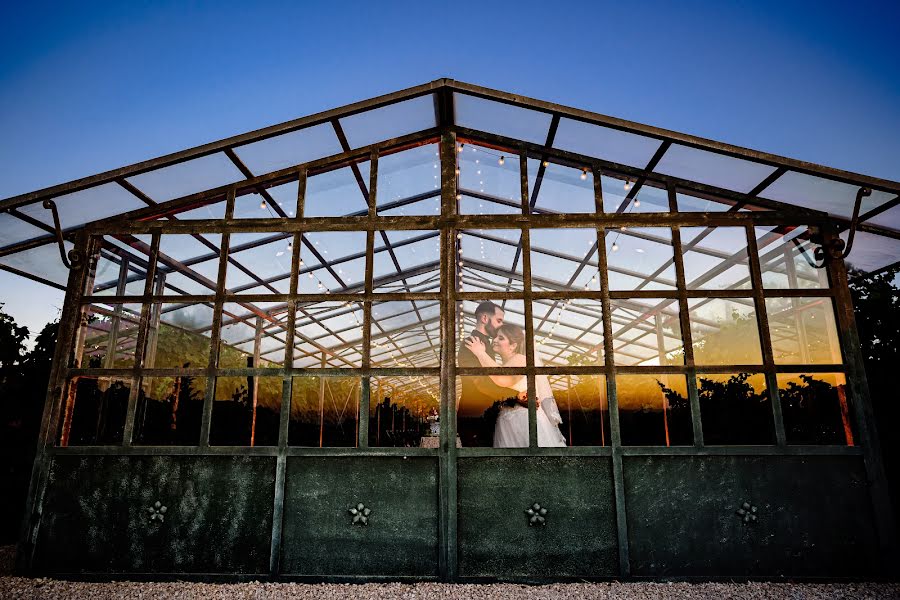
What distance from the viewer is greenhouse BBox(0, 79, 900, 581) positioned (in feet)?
12.5

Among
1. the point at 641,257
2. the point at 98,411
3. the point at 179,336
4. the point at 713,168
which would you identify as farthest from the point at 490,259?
the point at 98,411

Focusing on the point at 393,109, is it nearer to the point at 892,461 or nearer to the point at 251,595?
the point at 251,595

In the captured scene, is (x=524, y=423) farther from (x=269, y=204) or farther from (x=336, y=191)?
(x=269, y=204)

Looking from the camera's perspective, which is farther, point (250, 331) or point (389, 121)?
point (250, 331)

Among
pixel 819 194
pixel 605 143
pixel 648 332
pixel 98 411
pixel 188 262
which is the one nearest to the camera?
pixel 819 194

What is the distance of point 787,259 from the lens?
15.8 feet

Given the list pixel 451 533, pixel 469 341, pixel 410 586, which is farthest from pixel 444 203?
pixel 410 586

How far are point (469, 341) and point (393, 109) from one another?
2.38 metres

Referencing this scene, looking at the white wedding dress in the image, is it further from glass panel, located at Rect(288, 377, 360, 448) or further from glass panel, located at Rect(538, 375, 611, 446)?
glass panel, located at Rect(288, 377, 360, 448)

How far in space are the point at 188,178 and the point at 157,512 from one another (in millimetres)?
2957

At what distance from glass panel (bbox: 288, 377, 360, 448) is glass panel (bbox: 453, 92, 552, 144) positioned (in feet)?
15.1

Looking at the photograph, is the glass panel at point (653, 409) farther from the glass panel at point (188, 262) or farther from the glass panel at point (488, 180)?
the glass panel at point (188, 262)

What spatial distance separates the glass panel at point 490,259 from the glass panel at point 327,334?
2.12 metres

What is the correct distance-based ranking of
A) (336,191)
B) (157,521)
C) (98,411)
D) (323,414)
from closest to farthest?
(157,521) → (336,191) → (98,411) → (323,414)
